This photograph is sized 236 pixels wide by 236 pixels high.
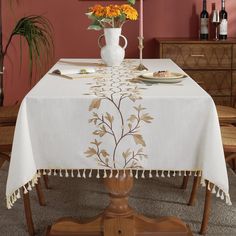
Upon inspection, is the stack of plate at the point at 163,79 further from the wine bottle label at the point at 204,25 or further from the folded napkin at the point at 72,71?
the wine bottle label at the point at 204,25

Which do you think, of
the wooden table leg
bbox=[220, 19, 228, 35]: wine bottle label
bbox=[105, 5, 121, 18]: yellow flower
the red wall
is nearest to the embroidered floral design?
the wooden table leg

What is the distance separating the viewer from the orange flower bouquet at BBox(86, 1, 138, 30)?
269 centimetres

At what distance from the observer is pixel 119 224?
7.44ft

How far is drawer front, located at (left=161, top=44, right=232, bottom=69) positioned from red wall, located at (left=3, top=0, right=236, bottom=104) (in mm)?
417

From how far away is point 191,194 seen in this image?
2832 mm

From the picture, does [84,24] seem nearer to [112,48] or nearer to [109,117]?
[112,48]

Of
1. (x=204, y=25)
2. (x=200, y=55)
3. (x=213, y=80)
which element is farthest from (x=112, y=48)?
(x=204, y=25)

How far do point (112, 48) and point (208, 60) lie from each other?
1493 millimetres

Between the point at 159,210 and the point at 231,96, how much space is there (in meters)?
1.73

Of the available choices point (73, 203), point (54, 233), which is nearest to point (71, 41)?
point (73, 203)

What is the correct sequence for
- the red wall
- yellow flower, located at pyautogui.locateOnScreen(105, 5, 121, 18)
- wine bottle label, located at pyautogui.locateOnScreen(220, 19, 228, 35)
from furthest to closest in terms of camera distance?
the red wall → wine bottle label, located at pyautogui.locateOnScreen(220, 19, 228, 35) → yellow flower, located at pyautogui.locateOnScreen(105, 5, 121, 18)

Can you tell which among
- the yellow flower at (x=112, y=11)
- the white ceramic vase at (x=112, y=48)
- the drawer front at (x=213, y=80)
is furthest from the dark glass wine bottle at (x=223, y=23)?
the yellow flower at (x=112, y=11)

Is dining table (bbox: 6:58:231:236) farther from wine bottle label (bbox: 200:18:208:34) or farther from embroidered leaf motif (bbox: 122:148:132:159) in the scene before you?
wine bottle label (bbox: 200:18:208:34)

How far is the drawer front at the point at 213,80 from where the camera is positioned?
4156mm
